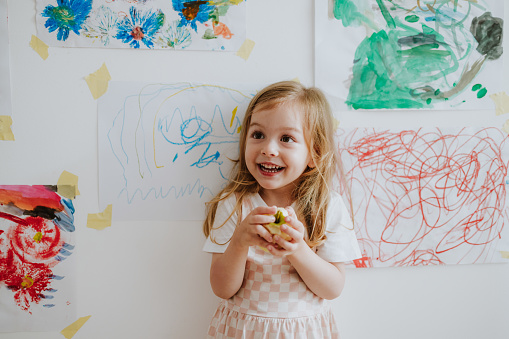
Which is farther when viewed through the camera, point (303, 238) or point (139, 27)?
point (139, 27)

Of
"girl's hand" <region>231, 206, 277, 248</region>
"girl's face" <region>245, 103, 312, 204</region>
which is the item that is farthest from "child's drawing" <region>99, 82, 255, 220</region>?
"girl's hand" <region>231, 206, 277, 248</region>

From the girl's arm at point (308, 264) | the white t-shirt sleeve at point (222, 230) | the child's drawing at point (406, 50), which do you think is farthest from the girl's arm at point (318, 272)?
the child's drawing at point (406, 50)

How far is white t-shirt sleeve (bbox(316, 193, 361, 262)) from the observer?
775 mm

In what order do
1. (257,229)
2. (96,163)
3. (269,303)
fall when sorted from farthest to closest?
(96,163)
(269,303)
(257,229)

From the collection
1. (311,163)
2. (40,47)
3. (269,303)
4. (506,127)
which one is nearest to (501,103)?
(506,127)

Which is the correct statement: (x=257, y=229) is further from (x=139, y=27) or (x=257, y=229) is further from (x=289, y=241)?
(x=139, y=27)

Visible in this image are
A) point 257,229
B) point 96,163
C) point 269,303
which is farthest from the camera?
point 96,163

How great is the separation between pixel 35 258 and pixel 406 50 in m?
1.04

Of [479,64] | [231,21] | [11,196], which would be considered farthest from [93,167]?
[479,64]

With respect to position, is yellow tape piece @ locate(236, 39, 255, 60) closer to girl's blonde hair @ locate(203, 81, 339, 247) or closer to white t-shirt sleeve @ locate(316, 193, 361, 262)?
girl's blonde hair @ locate(203, 81, 339, 247)

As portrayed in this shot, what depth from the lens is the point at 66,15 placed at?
2.77ft

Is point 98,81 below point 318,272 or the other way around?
the other way around

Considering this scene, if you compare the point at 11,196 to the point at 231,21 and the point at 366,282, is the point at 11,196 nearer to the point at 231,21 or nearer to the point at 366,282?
the point at 231,21

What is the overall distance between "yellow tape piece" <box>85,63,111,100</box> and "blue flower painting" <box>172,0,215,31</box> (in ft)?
0.72
